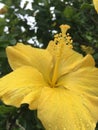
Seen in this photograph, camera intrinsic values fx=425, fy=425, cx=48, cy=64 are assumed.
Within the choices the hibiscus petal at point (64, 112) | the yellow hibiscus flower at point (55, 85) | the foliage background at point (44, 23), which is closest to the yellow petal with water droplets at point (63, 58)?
the yellow hibiscus flower at point (55, 85)

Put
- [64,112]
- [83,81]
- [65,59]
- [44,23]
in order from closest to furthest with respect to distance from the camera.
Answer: [64,112]
[83,81]
[65,59]
[44,23]

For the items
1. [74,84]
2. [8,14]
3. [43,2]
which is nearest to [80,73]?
[74,84]

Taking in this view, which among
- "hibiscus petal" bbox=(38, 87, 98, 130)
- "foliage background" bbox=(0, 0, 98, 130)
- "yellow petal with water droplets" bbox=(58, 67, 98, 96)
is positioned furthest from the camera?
"foliage background" bbox=(0, 0, 98, 130)

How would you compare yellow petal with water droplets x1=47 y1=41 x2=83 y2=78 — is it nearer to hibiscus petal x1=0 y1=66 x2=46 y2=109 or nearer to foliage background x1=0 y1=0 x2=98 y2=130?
hibiscus petal x1=0 y1=66 x2=46 y2=109

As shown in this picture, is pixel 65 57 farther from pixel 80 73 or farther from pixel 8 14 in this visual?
pixel 8 14

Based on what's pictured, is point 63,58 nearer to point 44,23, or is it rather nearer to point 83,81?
point 83,81

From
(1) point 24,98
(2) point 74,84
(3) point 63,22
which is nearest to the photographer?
(1) point 24,98

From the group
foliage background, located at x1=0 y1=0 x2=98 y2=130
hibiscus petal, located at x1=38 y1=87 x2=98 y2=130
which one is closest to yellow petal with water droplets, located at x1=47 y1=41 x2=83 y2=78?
hibiscus petal, located at x1=38 y1=87 x2=98 y2=130

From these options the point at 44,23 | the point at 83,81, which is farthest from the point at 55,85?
the point at 44,23
